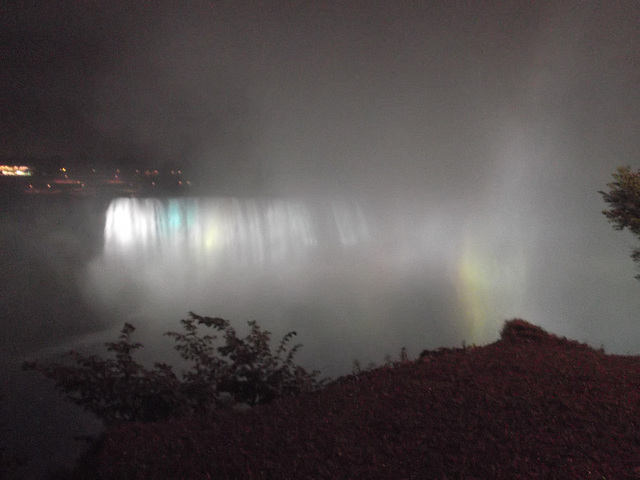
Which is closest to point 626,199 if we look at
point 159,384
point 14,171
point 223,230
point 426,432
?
point 426,432

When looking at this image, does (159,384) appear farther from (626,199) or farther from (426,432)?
(626,199)

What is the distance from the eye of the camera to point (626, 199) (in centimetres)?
Result: 697

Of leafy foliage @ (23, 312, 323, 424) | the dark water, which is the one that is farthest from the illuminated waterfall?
leafy foliage @ (23, 312, 323, 424)

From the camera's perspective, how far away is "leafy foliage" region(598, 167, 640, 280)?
6766mm

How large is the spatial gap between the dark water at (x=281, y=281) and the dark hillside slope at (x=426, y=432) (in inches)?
340

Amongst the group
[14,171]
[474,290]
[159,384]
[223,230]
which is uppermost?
[14,171]

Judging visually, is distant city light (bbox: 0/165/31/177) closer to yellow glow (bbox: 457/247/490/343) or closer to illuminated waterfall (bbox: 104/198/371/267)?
illuminated waterfall (bbox: 104/198/371/267)

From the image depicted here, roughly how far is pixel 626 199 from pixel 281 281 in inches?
760

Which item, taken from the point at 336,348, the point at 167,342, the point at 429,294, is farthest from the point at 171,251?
the point at 429,294

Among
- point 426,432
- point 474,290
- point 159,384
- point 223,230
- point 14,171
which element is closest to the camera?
point 426,432

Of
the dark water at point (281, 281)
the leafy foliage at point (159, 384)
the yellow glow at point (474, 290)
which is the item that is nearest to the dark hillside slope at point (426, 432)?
the leafy foliage at point (159, 384)

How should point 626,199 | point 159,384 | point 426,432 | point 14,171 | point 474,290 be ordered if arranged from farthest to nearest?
point 474,290 < point 14,171 < point 626,199 < point 159,384 < point 426,432

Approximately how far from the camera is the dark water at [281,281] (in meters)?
17.8

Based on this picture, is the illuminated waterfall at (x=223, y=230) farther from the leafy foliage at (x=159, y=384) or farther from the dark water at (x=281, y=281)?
the leafy foliage at (x=159, y=384)
